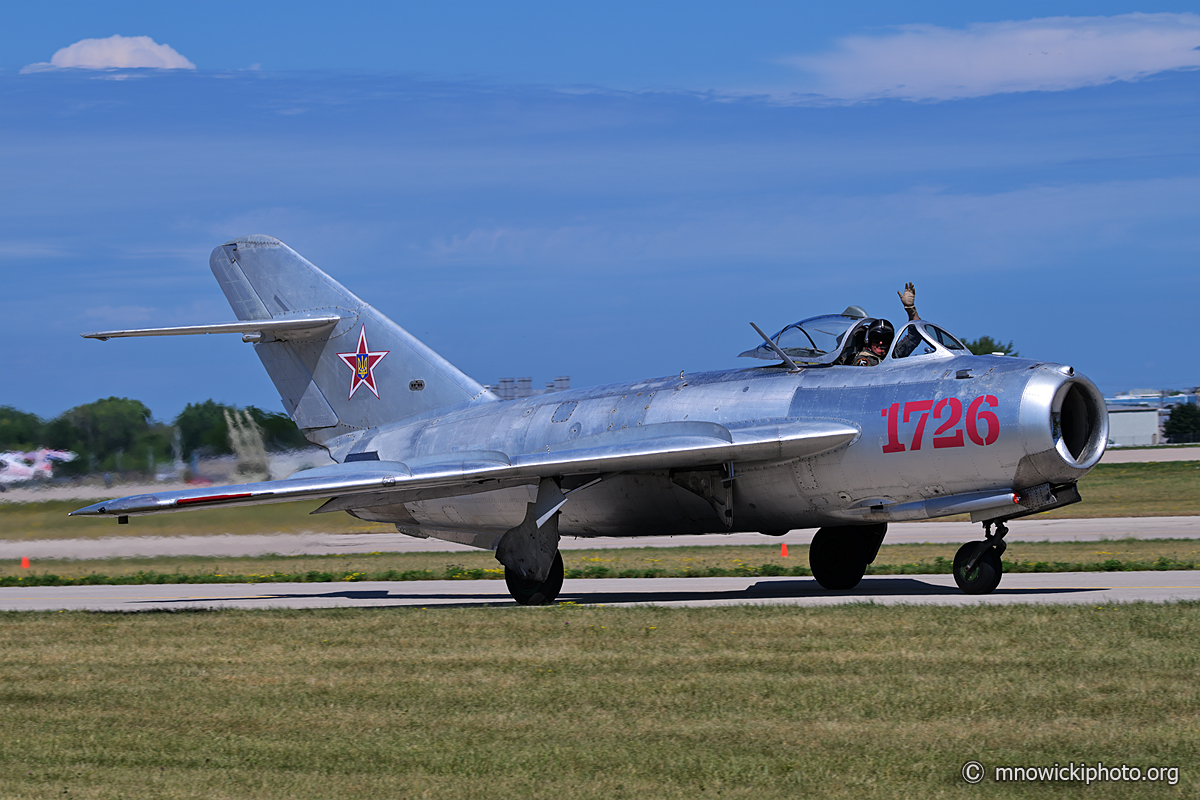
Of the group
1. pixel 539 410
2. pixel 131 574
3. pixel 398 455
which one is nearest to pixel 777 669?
pixel 539 410

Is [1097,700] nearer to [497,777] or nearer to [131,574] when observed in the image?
[497,777]

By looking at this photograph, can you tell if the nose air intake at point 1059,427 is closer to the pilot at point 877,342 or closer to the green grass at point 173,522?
the pilot at point 877,342

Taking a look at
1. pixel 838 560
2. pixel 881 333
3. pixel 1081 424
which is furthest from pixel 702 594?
pixel 1081 424

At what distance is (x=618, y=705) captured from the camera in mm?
8344

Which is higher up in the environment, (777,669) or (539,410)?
(539,410)

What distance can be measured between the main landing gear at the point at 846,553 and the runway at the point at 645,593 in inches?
9.2

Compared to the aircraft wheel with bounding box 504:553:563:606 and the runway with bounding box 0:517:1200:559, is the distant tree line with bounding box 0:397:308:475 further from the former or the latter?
the aircraft wheel with bounding box 504:553:563:606

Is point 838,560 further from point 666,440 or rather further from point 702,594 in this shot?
point 666,440

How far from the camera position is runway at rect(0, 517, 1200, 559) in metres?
23.5

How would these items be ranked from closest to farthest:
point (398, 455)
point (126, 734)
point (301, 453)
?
1. point (126, 734)
2. point (398, 455)
3. point (301, 453)

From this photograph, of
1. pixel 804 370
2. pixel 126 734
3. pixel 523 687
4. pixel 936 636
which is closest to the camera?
pixel 126 734

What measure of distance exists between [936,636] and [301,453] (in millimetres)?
13535

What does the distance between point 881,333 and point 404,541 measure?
22870 mm

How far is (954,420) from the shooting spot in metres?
13.5
